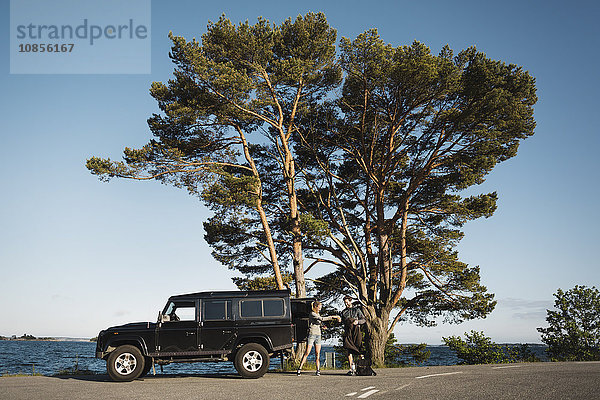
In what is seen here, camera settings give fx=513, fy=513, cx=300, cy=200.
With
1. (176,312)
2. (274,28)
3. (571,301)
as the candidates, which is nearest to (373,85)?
(274,28)

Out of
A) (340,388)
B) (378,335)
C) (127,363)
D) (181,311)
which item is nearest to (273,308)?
(181,311)

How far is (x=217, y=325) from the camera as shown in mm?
13867

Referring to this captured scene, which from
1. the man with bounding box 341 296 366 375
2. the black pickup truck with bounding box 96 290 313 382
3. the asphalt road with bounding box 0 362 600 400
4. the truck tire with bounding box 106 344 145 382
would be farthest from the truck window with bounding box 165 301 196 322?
the man with bounding box 341 296 366 375

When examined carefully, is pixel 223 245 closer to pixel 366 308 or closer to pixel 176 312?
pixel 366 308

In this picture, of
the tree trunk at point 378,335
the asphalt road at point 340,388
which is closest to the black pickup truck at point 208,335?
the asphalt road at point 340,388

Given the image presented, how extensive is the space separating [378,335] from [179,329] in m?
13.2

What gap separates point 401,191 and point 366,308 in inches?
284

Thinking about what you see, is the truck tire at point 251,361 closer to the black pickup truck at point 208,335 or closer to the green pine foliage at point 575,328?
the black pickup truck at point 208,335

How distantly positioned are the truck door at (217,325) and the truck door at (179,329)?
0.78ft

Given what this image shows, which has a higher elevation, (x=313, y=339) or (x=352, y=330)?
(x=352, y=330)

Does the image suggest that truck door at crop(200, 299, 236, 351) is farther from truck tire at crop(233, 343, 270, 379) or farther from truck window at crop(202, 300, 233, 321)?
truck tire at crop(233, 343, 270, 379)

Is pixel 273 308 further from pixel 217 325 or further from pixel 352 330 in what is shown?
pixel 352 330

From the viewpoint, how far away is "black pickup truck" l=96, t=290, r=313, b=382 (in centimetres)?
1352

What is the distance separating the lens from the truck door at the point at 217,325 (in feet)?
45.1
